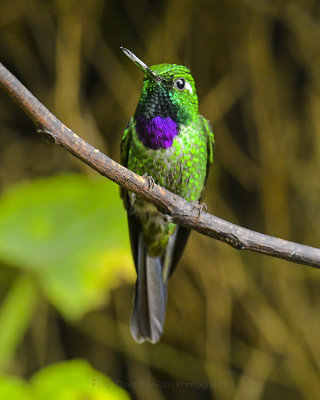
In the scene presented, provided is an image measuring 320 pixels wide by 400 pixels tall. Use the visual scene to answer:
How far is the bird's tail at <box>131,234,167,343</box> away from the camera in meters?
2.51

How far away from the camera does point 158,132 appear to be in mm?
2254

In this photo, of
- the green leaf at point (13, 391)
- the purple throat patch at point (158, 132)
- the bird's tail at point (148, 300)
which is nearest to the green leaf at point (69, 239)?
the bird's tail at point (148, 300)

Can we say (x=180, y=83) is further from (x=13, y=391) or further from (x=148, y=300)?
(x=13, y=391)

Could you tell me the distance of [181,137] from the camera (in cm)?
229

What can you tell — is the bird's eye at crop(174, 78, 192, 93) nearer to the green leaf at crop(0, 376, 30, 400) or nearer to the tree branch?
the tree branch

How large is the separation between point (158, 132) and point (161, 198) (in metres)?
0.53

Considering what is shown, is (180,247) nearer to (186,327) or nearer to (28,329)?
(186,327)

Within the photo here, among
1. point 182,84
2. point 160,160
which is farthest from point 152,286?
point 182,84

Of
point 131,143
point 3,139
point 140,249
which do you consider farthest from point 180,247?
point 3,139

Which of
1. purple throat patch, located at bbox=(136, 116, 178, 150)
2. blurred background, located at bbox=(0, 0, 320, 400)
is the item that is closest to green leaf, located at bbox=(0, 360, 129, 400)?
purple throat patch, located at bbox=(136, 116, 178, 150)

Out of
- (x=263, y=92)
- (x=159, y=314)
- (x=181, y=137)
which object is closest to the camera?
(x=181, y=137)

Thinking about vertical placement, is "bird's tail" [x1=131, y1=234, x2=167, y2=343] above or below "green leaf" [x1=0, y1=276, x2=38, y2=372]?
above

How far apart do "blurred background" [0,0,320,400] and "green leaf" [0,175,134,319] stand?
0.32 metres

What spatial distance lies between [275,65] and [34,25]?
1420 millimetres
